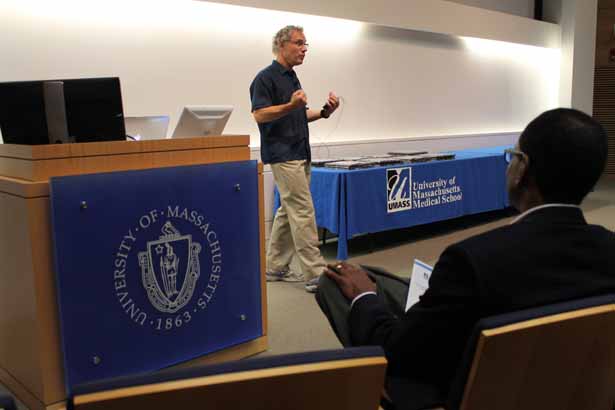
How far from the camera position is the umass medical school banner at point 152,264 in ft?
6.84

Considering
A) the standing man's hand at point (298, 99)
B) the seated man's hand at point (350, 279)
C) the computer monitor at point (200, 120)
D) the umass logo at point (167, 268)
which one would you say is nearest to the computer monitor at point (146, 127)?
the computer monitor at point (200, 120)

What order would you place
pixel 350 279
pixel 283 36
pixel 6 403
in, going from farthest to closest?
1. pixel 283 36
2. pixel 350 279
3. pixel 6 403

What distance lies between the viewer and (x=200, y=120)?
2789 mm

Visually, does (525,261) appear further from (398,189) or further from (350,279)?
(398,189)

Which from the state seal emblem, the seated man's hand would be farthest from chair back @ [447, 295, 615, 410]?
the state seal emblem

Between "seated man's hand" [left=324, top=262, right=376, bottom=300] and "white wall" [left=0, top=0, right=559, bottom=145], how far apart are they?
10.6 ft

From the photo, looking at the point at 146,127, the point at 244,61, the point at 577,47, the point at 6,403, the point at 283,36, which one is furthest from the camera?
the point at 577,47

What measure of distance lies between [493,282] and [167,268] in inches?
58.4

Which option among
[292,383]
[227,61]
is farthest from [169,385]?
[227,61]

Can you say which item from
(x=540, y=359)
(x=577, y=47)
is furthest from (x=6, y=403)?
(x=577, y=47)

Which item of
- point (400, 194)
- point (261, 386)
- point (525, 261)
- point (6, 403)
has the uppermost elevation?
point (525, 261)

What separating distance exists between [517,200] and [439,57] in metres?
6.40

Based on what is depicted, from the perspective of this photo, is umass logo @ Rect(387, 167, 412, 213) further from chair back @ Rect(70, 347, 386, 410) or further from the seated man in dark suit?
chair back @ Rect(70, 347, 386, 410)

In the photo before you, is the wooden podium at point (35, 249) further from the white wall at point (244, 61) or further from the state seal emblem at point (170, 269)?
the white wall at point (244, 61)
